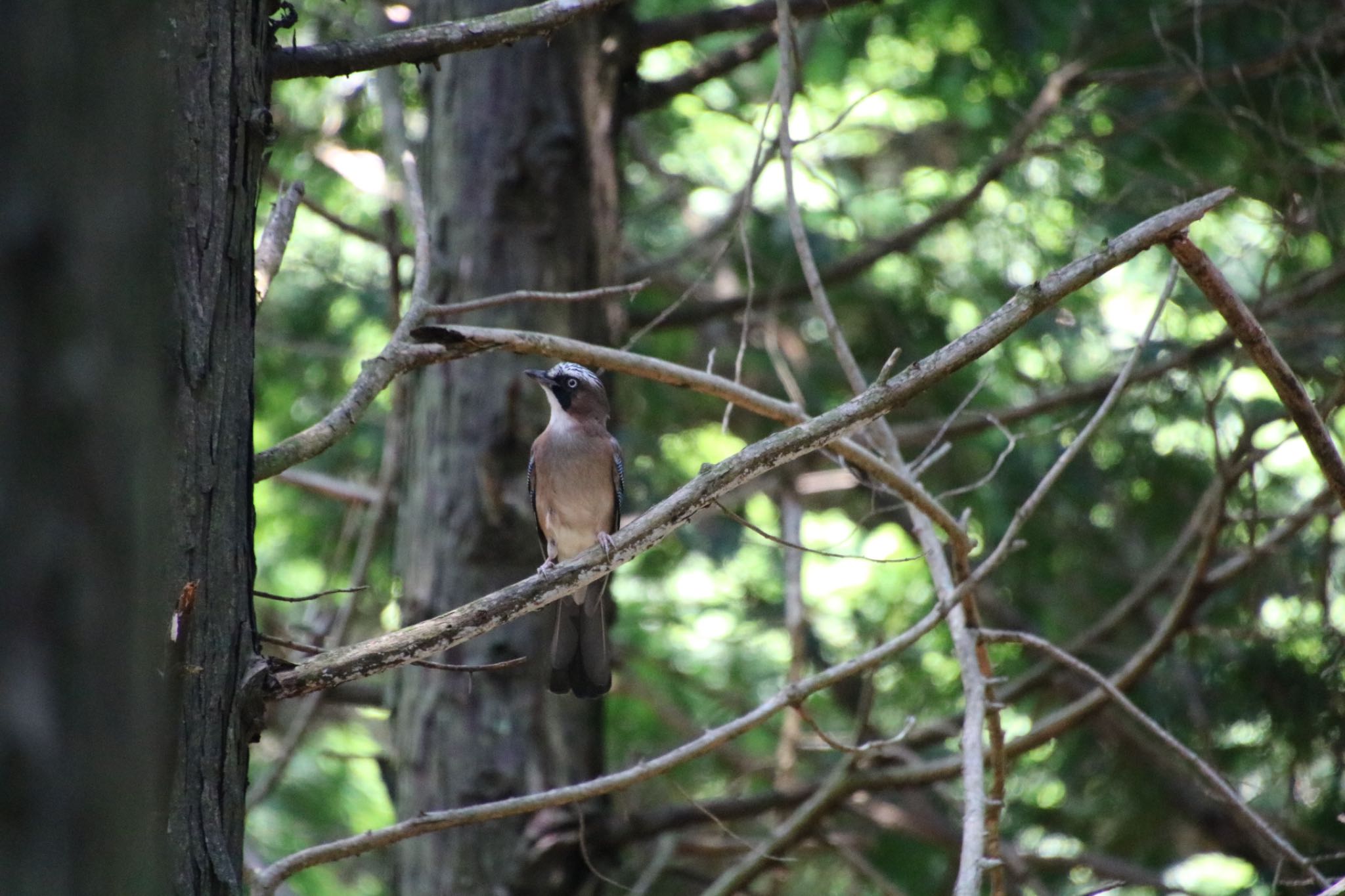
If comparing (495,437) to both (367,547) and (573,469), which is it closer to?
(573,469)

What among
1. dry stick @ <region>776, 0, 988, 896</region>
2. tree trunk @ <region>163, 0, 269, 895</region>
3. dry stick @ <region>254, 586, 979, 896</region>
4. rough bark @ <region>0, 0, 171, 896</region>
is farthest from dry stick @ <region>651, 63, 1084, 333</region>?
rough bark @ <region>0, 0, 171, 896</region>

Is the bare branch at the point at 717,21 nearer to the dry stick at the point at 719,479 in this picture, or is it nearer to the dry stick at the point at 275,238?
the dry stick at the point at 719,479

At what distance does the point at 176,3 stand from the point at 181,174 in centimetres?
40

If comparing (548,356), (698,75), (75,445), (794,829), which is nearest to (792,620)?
(794,829)

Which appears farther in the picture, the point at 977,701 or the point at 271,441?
the point at 271,441

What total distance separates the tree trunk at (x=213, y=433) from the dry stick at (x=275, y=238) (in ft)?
1.15

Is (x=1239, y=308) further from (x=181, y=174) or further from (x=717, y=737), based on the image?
(x=181, y=174)

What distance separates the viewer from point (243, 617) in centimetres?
298

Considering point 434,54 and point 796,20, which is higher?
point 796,20

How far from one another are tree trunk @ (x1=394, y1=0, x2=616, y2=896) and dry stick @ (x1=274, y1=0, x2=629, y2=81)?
109 inches

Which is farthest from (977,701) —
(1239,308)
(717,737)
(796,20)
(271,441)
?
(271,441)

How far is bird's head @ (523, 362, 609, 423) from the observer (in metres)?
6.65

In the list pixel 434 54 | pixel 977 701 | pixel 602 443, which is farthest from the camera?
pixel 602 443

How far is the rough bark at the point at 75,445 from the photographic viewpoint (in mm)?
1305
